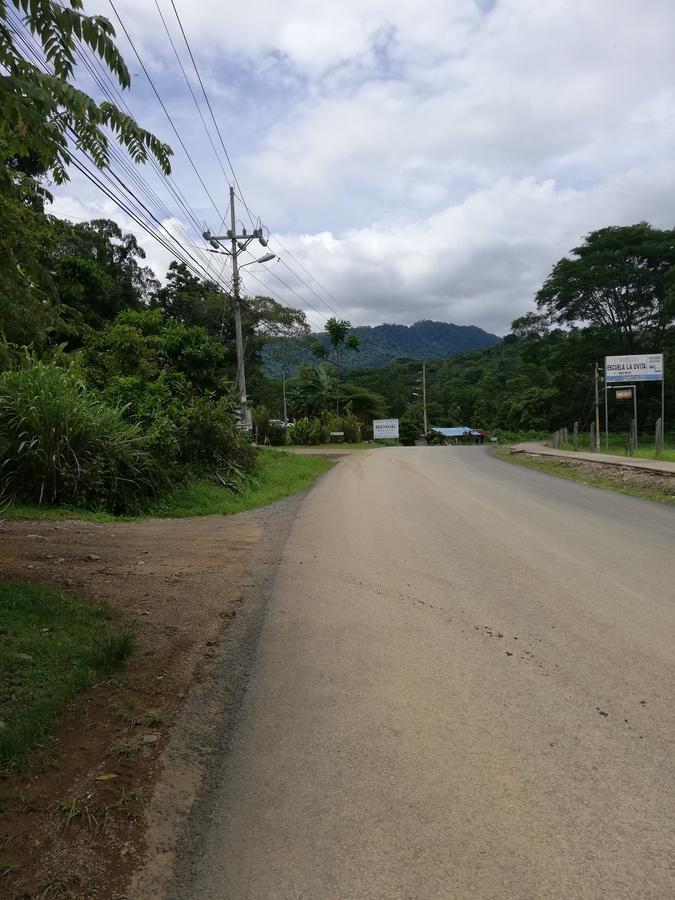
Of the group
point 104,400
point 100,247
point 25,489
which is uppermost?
point 100,247

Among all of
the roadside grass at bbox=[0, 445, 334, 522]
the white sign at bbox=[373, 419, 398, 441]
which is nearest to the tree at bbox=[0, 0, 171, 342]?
the roadside grass at bbox=[0, 445, 334, 522]

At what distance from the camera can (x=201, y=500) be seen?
40.4 ft

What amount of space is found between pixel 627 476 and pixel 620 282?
3506cm

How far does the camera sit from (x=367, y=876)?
234 centimetres

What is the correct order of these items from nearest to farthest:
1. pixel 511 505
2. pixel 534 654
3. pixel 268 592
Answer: pixel 534 654 → pixel 268 592 → pixel 511 505

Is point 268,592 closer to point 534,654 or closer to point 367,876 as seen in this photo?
point 534,654

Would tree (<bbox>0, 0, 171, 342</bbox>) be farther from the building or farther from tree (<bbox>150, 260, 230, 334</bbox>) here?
the building

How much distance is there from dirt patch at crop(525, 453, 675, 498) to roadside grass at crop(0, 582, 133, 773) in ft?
39.5

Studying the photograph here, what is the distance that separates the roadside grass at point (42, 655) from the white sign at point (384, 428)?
4731 cm

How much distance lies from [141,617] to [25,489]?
614 cm

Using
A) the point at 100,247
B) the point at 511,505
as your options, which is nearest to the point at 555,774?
the point at 511,505

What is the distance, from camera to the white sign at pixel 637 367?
3141 cm

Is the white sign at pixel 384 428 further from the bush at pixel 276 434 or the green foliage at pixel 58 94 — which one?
the green foliage at pixel 58 94

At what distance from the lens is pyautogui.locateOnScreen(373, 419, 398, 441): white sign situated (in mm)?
52406
